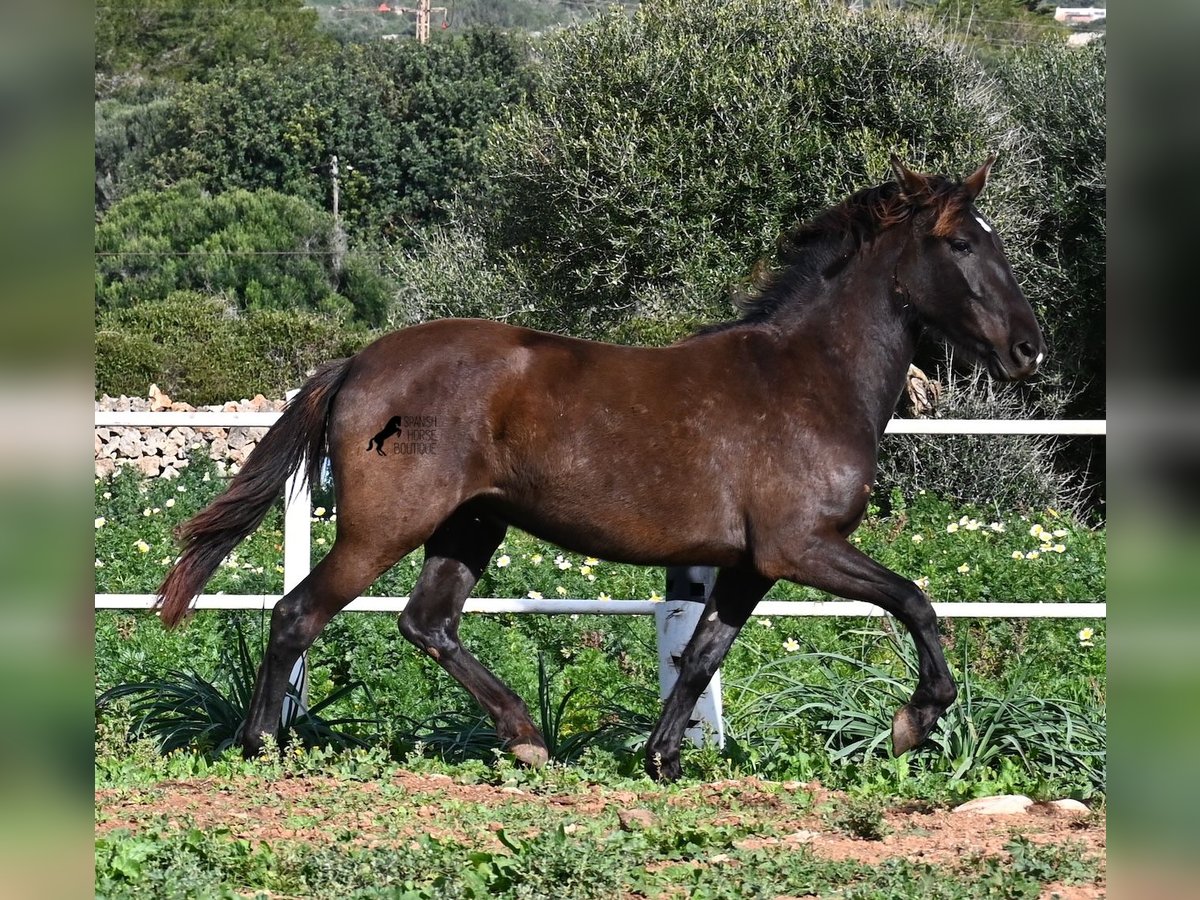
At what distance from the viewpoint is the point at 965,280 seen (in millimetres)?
5363

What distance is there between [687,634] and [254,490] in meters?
1.93

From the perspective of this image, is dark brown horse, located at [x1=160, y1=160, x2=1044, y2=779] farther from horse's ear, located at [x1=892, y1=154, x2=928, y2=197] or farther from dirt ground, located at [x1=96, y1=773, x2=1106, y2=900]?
dirt ground, located at [x1=96, y1=773, x2=1106, y2=900]

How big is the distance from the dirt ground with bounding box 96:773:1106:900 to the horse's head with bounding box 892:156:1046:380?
1.75 metres

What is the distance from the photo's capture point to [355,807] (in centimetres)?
451

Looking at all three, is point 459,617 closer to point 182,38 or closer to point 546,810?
point 546,810

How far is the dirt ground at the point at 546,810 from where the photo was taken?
409 cm

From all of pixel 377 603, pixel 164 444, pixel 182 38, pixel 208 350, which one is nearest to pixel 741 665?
pixel 377 603

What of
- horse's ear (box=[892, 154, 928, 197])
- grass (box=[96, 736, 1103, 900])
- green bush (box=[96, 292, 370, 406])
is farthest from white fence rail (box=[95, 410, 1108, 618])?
green bush (box=[96, 292, 370, 406])

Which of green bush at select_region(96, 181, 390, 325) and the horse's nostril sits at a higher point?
the horse's nostril

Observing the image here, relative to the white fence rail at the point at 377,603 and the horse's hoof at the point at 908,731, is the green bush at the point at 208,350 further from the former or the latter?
the horse's hoof at the point at 908,731

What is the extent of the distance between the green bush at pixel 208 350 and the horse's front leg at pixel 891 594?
1391 cm

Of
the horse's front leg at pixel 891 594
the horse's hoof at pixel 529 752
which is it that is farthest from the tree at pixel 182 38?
the horse's front leg at pixel 891 594

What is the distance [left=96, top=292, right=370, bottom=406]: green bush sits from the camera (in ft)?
57.8

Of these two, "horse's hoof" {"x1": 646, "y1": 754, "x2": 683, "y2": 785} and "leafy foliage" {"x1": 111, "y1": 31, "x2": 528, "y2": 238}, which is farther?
"leafy foliage" {"x1": 111, "y1": 31, "x2": 528, "y2": 238}
